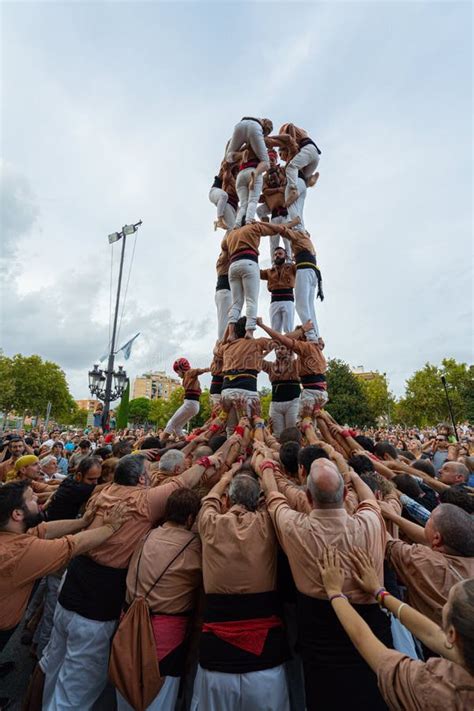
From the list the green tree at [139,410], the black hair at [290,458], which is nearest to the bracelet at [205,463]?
the black hair at [290,458]

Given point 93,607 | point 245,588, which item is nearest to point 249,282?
point 245,588

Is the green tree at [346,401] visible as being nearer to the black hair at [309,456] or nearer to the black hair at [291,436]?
the black hair at [291,436]

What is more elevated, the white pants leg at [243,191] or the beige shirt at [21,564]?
the white pants leg at [243,191]

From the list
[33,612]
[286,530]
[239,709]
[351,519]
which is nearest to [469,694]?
[351,519]

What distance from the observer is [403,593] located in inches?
120

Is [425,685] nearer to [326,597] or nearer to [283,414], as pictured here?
[326,597]

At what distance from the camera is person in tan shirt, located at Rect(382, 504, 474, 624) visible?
2102 mm

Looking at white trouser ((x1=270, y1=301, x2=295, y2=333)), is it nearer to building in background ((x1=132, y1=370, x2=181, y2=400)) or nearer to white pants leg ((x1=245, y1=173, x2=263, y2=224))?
white pants leg ((x1=245, y1=173, x2=263, y2=224))

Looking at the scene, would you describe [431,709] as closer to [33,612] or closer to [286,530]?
[286,530]

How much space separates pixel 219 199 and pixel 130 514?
288 inches

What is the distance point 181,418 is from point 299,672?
20.3 feet

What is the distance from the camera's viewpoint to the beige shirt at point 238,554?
232 cm

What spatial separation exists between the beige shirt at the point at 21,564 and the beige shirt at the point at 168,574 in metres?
0.53

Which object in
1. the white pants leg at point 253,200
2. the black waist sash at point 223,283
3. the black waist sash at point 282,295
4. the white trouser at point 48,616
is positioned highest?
the white pants leg at point 253,200
